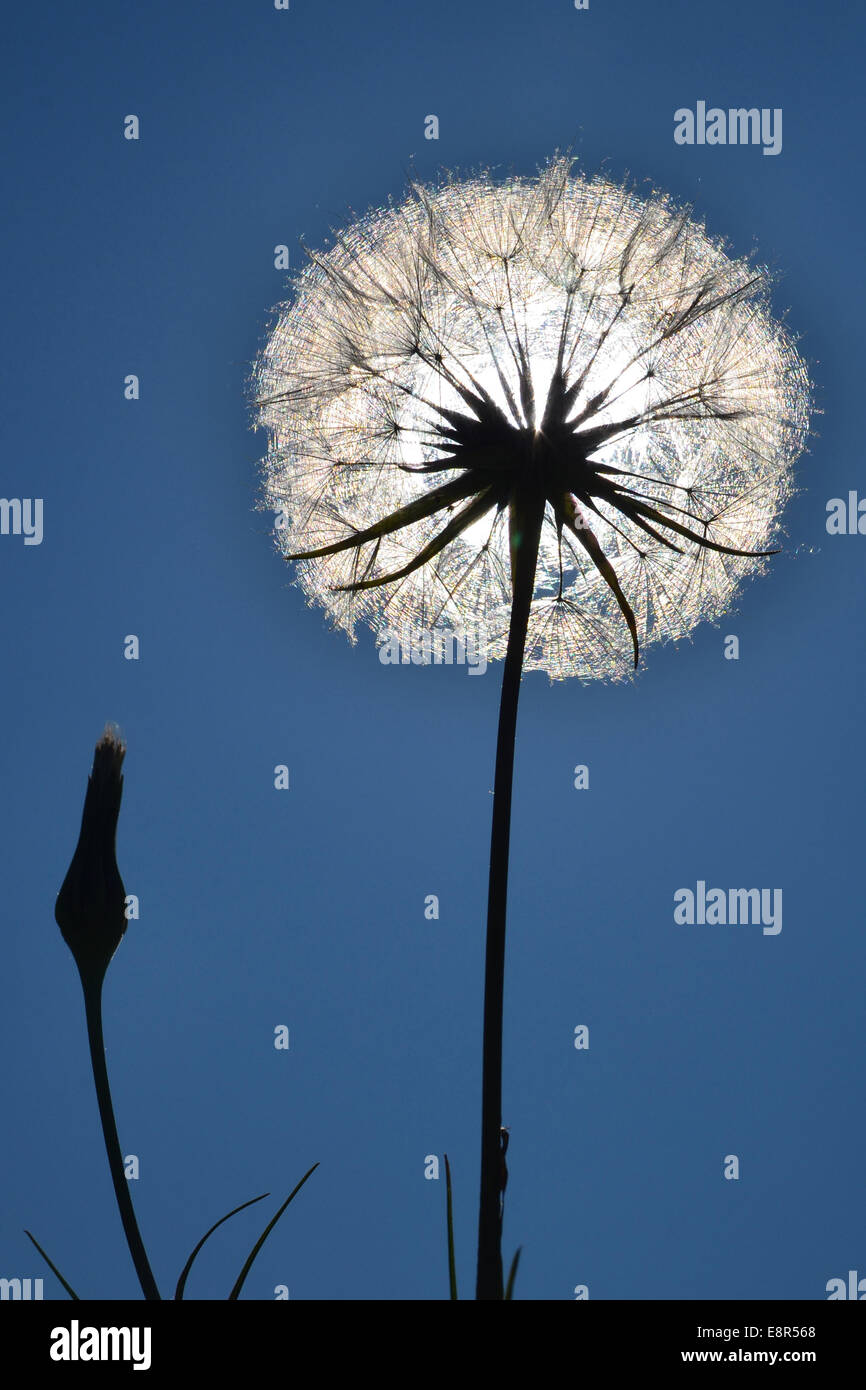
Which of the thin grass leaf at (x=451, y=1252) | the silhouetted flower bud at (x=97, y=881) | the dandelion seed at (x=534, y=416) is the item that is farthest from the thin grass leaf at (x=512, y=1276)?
the dandelion seed at (x=534, y=416)

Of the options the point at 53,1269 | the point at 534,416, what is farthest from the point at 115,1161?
the point at 534,416

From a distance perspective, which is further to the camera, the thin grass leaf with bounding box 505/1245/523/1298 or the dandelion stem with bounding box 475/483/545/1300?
the thin grass leaf with bounding box 505/1245/523/1298

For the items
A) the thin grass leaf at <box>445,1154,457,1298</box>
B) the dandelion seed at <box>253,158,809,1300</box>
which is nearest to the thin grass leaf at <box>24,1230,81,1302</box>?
the thin grass leaf at <box>445,1154,457,1298</box>

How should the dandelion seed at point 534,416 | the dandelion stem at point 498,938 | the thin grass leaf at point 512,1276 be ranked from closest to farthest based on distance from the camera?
the dandelion stem at point 498,938
the thin grass leaf at point 512,1276
the dandelion seed at point 534,416

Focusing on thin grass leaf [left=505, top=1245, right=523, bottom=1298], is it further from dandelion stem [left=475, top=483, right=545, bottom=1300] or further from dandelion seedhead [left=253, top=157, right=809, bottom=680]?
dandelion seedhead [left=253, top=157, right=809, bottom=680]

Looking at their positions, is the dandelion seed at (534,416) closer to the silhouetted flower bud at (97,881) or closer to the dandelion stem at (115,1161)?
the silhouetted flower bud at (97,881)
